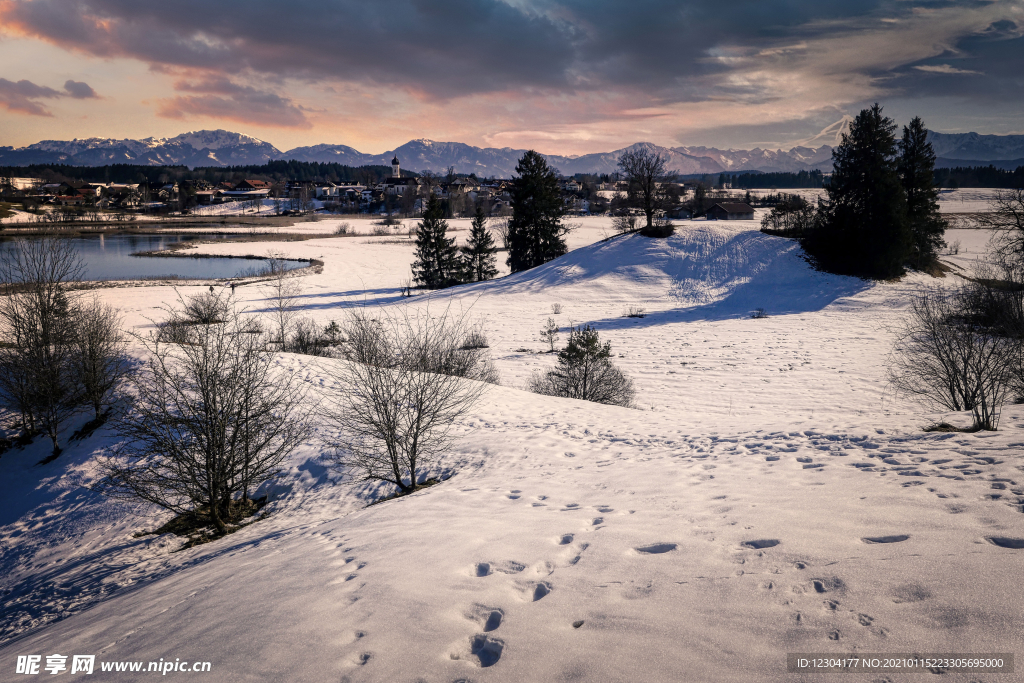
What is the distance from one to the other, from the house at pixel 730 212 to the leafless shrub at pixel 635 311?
52.7m

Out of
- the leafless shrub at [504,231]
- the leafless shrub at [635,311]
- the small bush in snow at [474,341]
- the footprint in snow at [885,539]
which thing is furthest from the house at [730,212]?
the footprint in snow at [885,539]

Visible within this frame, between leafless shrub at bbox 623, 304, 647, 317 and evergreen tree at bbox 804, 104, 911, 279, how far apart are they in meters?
16.7

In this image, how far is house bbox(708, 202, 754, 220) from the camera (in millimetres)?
78438

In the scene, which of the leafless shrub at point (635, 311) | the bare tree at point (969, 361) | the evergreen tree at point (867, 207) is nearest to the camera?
the bare tree at point (969, 361)

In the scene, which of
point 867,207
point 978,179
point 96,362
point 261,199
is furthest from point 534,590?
point 978,179

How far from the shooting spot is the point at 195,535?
9.56 metres

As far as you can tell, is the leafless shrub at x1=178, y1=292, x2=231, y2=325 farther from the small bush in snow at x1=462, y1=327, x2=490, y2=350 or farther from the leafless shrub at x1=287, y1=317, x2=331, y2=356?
the small bush in snow at x1=462, y1=327, x2=490, y2=350

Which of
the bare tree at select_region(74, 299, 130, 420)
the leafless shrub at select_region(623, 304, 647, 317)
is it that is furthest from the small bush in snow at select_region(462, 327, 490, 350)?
the bare tree at select_region(74, 299, 130, 420)

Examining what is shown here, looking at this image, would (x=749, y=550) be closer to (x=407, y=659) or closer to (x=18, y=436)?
(x=407, y=659)

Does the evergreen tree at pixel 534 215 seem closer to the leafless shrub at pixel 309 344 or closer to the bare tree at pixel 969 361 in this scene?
the leafless shrub at pixel 309 344

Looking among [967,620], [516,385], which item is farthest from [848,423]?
[516,385]

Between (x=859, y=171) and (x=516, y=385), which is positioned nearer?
(x=516, y=385)

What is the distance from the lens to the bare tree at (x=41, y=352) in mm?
13781

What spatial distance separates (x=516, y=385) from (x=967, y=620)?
1630 cm
